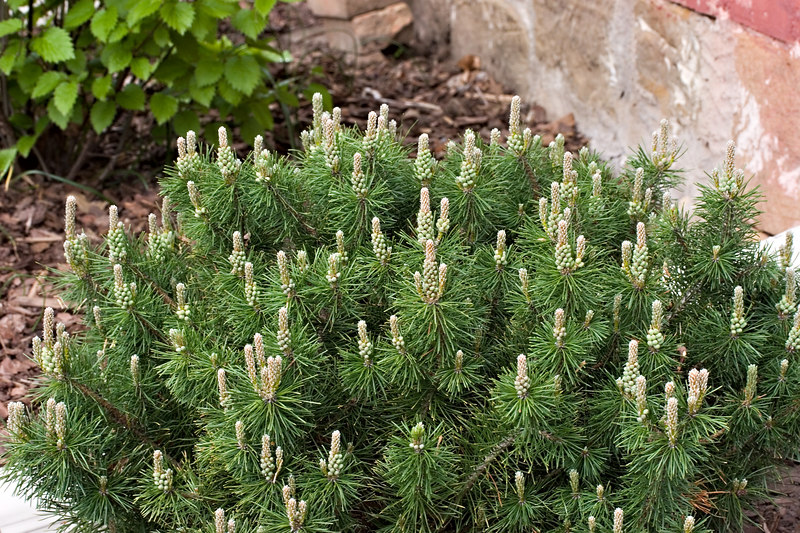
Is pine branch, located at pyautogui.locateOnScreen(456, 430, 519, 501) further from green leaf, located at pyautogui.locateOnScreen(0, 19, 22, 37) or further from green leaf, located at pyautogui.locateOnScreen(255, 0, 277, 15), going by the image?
green leaf, located at pyautogui.locateOnScreen(0, 19, 22, 37)

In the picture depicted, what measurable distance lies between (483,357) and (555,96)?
293 centimetres

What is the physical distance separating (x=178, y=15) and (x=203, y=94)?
35cm

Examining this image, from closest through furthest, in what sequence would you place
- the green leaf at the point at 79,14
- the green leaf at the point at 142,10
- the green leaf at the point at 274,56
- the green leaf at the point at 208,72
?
the green leaf at the point at 142,10, the green leaf at the point at 79,14, the green leaf at the point at 208,72, the green leaf at the point at 274,56

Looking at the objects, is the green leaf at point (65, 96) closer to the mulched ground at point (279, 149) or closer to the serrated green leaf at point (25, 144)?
the serrated green leaf at point (25, 144)

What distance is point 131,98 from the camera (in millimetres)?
3680

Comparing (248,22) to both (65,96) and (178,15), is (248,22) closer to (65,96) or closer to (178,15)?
(178,15)

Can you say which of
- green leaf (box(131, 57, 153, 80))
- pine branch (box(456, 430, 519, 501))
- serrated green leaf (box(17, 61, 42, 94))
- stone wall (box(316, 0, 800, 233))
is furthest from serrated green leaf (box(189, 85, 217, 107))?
pine branch (box(456, 430, 519, 501))

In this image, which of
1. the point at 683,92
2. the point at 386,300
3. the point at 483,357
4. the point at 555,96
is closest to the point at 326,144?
the point at 386,300

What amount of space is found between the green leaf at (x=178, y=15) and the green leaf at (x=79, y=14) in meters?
0.36

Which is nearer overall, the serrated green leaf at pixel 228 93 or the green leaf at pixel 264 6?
the green leaf at pixel 264 6

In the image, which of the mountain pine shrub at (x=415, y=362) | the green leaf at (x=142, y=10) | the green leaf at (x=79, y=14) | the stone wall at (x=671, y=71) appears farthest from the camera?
the green leaf at (x=79, y=14)

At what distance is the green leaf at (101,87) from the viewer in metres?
3.54

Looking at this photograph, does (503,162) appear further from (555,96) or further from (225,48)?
(555,96)

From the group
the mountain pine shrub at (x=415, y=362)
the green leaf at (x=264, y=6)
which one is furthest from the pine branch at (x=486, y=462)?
the green leaf at (x=264, y=6)
